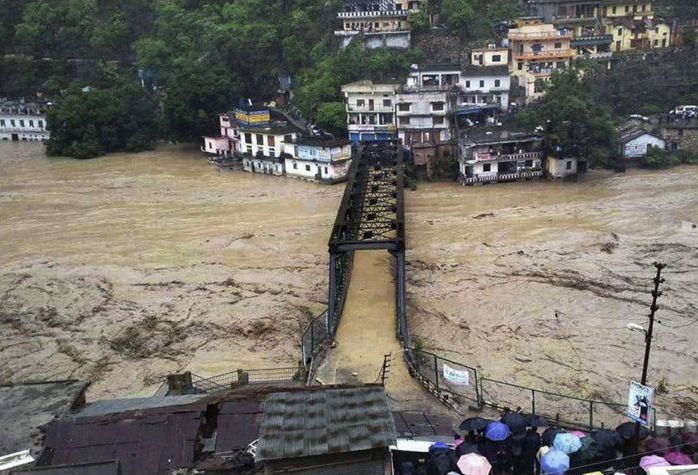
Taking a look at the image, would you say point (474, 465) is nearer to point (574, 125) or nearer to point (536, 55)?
point (574, 125)

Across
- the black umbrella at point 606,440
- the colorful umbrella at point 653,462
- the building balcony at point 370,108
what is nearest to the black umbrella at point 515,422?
the black umbrella at point 606,440

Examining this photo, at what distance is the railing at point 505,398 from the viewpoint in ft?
46.9

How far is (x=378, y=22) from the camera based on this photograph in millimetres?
49719

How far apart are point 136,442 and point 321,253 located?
680 inches

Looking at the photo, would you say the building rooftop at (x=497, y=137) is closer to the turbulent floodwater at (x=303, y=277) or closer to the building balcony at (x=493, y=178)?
the building balcony at (x=493, y=178)

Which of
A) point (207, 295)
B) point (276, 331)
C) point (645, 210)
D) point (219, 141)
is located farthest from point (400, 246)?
point (219, 141)

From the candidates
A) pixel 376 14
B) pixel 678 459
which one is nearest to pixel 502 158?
pixel 376 14

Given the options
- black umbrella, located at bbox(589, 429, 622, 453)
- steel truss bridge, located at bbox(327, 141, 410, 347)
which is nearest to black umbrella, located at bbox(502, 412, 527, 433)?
black umbrella, located at bbox(589, 429, 622, 453)

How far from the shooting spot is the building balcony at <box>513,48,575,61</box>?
42688 mm

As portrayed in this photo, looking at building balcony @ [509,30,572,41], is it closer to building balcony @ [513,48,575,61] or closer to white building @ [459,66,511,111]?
building balcony @ [513,48,575,61]

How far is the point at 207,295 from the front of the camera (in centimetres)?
2408

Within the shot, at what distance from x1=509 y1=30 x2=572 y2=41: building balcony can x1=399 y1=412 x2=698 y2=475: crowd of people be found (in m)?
35.0

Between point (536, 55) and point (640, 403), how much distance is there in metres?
34.9

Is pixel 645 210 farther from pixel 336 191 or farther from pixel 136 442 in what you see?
pixel 136 442
